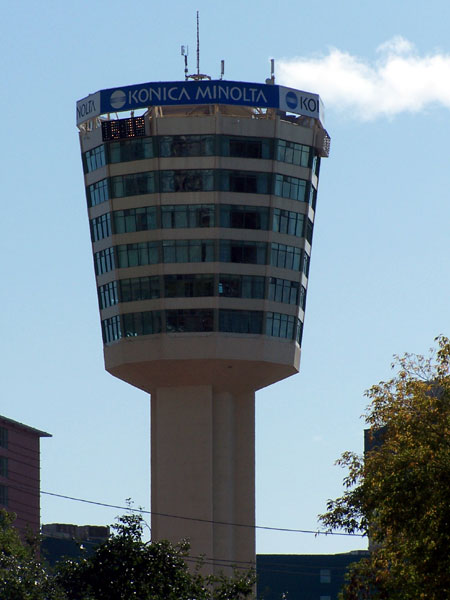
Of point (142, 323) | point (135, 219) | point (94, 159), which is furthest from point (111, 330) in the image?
point (94, 159)

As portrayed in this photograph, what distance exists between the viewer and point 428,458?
165 feet

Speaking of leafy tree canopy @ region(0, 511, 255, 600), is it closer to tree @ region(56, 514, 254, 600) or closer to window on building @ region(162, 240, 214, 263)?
tree @ region(56, 514, 254, 600)

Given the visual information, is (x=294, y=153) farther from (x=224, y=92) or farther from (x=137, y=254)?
(x=137, y=254)

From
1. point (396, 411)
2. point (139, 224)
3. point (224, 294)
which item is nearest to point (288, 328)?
point (224, 294)

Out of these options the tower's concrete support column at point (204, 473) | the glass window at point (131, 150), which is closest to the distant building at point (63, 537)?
the tower's concrete support column at point (204, 473)

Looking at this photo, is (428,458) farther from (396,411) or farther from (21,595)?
(21,595)

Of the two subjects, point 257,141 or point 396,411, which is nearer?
point 396,411

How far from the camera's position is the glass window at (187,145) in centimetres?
12900

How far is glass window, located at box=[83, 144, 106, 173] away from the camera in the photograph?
5202 inches

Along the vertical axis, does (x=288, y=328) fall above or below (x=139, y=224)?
below

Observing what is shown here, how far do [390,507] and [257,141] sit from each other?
82.2 meters

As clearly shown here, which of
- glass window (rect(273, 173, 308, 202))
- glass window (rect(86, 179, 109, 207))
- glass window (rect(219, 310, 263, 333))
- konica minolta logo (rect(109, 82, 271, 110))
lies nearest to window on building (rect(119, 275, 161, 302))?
glass window (rect(219, 310, 263, 333))

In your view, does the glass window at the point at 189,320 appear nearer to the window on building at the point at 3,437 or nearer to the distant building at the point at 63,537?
the window on building at the point at 3,437

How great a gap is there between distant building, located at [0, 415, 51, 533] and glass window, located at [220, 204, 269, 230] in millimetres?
46318
